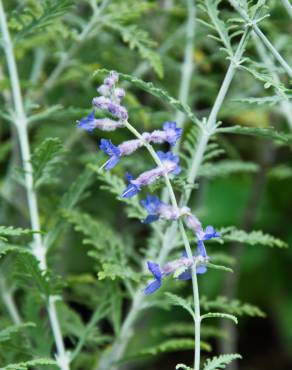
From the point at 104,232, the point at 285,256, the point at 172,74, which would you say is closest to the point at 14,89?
the point at 104,232

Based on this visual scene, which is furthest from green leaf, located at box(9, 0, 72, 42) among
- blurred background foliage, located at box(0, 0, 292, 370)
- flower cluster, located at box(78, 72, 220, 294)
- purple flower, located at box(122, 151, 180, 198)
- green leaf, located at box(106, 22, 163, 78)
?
purple flower, located at box(122, 151, 180, 198)

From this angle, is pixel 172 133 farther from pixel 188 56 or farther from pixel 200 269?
pixel 188 56

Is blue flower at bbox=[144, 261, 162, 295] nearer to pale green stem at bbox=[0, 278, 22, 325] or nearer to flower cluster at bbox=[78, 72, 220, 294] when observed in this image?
flower cluster at bbox=[78, 72, 220, 294]

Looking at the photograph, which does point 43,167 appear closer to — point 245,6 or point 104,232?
point 104,232

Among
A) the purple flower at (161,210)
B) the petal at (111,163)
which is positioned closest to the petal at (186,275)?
the purple flower at (161,210)

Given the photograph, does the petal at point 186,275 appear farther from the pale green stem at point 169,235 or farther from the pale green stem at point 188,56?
the pale green stem at point 188,56

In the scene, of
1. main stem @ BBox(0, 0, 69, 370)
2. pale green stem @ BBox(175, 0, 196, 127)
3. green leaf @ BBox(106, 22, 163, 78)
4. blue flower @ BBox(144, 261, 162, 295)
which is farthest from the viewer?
pale green stem @ BBox(175, 0, 196, 127)
